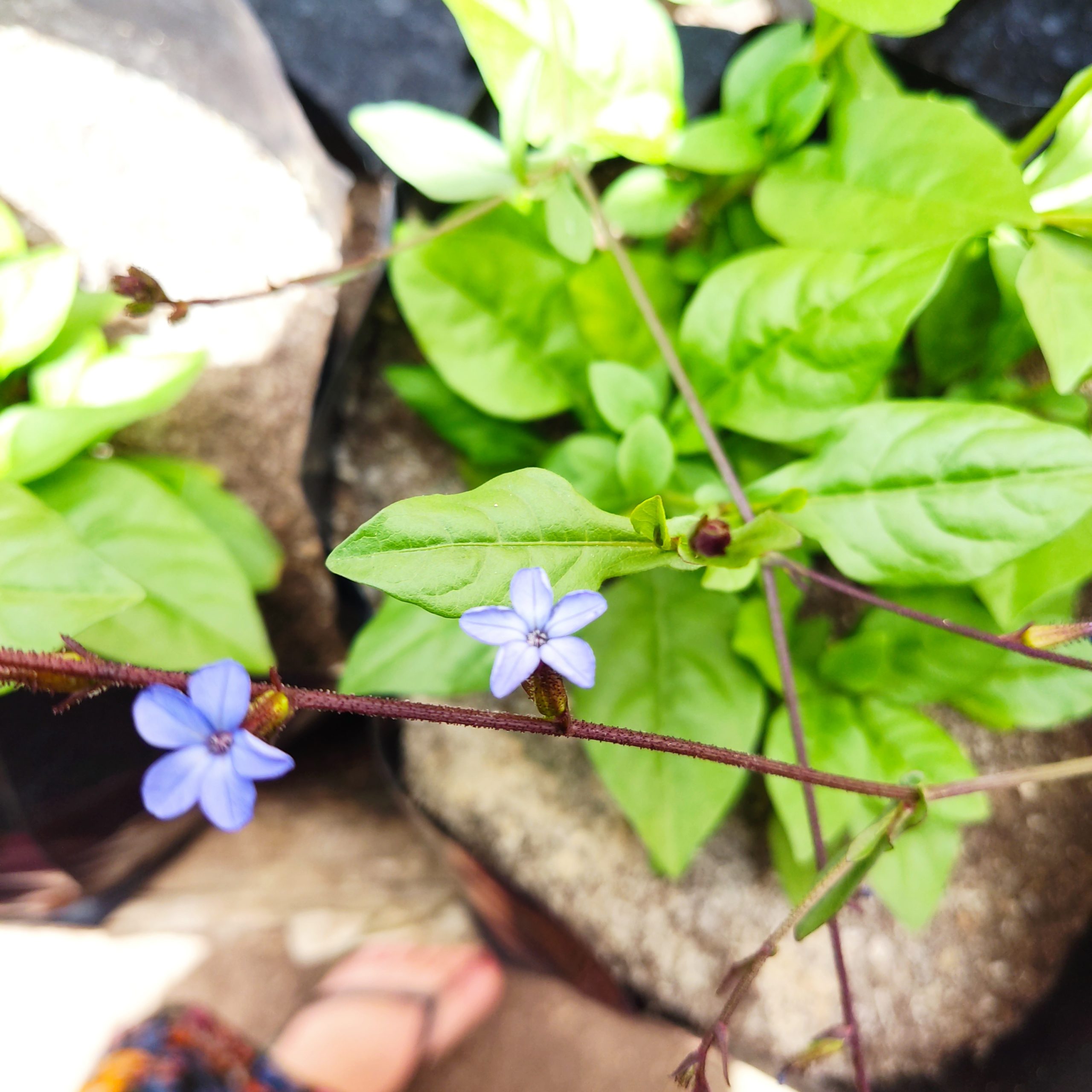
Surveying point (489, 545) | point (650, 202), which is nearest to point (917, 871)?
point (489, 545)

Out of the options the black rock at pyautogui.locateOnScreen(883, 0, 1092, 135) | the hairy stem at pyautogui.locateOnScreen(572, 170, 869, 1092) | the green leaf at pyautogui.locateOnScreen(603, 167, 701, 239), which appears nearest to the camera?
the hairy stem at pyautogui.locateOnScreen(572, 170, 869, 1092)

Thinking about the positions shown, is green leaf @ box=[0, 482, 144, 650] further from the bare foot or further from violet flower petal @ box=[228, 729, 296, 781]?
the bare foot

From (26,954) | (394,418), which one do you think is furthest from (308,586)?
(26,954)

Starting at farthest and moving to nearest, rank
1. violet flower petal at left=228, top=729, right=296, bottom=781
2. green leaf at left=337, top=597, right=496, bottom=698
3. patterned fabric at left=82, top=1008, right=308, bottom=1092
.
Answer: patterned fabric at left=82, top=1008, right=308, bottom=1092, green leaf at left=337, top=597, right=496, bottom=698, violet flower petal at left=228, top=729, right=296, bottom=781

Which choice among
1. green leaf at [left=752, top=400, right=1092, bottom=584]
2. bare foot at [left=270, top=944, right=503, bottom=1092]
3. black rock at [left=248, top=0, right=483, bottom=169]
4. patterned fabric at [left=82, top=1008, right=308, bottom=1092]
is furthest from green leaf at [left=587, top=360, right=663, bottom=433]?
patterned fabric at [left=82, top=1008, right=308, bottom=1092]

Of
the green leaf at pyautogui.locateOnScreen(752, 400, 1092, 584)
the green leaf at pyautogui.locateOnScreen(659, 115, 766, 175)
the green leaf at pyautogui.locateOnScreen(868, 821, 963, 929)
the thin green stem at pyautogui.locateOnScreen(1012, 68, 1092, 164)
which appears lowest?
the green leaf at pyautogui.locateOnScreen(868, 821, 963, 929)

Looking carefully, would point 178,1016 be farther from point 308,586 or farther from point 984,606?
point 984,606
